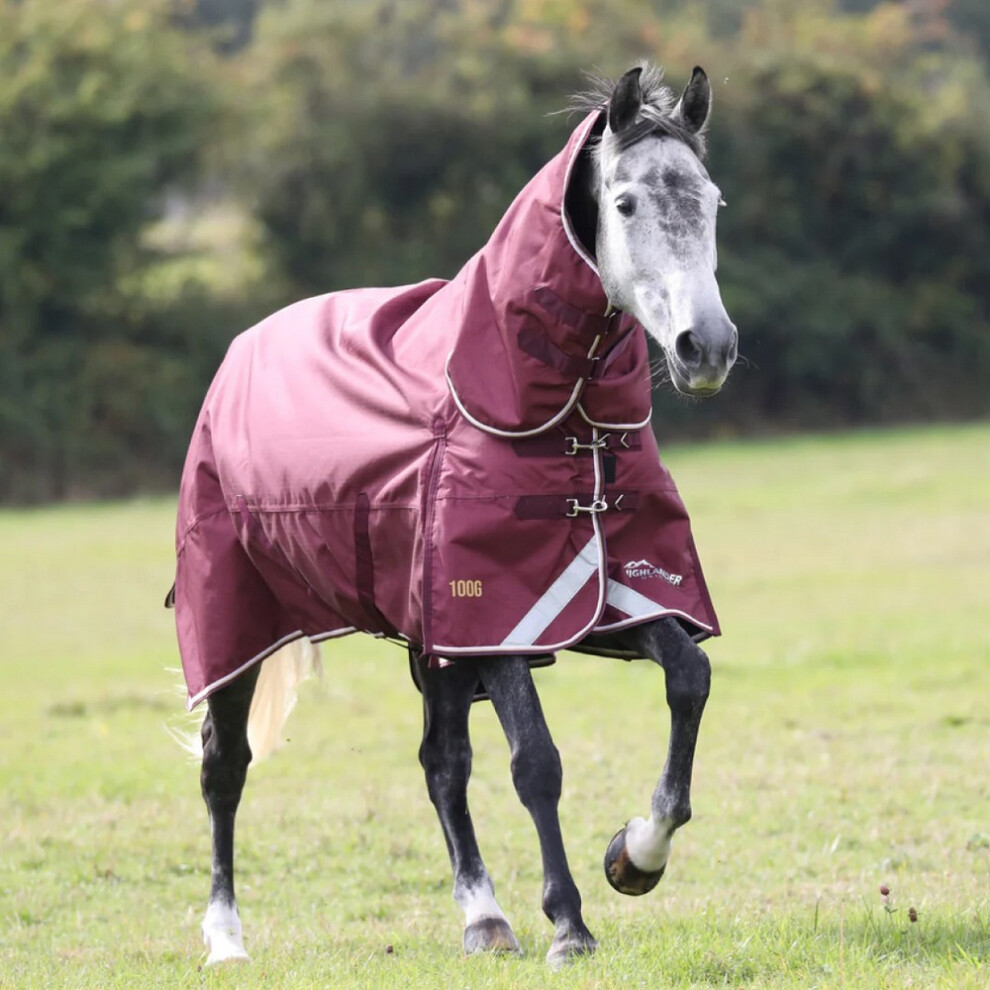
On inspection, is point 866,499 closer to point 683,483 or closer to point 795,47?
point 683,483

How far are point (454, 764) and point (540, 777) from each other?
1.14 meters

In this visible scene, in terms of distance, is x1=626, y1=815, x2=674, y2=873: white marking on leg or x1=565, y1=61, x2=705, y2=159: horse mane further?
x1=626, y1=815, x2=674, y2=873: white marking on leg

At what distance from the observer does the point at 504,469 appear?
14.9 feet

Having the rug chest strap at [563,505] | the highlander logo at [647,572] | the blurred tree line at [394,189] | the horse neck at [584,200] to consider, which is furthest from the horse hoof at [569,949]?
the blurred tree line at [394,189]

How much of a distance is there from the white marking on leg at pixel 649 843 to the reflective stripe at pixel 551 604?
582 mm

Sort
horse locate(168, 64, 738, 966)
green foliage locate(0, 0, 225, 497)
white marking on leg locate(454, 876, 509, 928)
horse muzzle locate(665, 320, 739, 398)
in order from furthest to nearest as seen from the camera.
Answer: green foliage locate(0, 0, 225, 497), white marking on leg locate(454, 876, 509, 928), horse locate(168, 64, 738, 966), horse muzzle locate(665, 320, 739, 398)

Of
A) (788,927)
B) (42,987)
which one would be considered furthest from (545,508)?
(42,987)

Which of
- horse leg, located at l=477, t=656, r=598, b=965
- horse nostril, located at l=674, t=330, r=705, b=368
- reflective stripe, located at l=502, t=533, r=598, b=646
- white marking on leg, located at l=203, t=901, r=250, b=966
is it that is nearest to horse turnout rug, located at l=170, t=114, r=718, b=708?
reflective stripe, located at l=502, t=533, r=598, b=646

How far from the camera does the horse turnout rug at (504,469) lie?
14.8 feet

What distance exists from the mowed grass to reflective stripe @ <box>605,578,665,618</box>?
0.90 m

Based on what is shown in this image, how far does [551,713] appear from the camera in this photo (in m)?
10.2

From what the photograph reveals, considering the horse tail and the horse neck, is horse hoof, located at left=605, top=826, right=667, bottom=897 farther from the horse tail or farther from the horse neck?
the horse tail

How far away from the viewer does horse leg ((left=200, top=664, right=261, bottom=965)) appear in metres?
5.72

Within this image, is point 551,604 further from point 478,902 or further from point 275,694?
point 275,694
